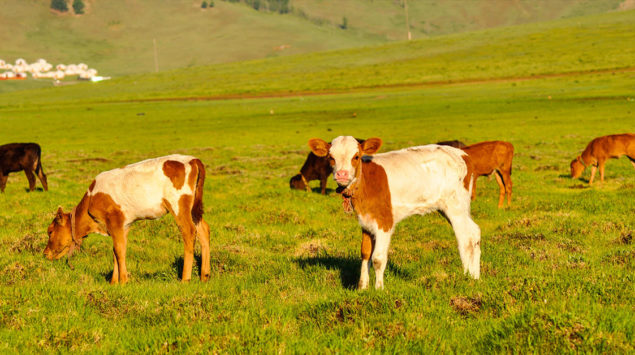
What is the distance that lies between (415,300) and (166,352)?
3.04 m

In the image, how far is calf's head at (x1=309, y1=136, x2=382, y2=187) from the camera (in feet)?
25.1

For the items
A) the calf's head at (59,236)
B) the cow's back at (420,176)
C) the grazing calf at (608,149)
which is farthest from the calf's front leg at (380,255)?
the grazing calf at (608,149)

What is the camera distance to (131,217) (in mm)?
9539

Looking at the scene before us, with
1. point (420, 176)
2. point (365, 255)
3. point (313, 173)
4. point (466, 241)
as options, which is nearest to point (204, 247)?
point (365, 255)

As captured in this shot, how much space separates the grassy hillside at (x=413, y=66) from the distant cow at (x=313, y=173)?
72930mm

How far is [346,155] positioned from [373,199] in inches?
31.4

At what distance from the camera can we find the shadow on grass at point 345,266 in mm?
9109

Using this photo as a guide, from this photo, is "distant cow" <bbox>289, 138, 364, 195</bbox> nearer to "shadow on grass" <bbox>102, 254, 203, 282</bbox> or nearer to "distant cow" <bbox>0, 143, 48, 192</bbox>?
"distant cow" <bbox>0, 143, 48, 192</bbox>

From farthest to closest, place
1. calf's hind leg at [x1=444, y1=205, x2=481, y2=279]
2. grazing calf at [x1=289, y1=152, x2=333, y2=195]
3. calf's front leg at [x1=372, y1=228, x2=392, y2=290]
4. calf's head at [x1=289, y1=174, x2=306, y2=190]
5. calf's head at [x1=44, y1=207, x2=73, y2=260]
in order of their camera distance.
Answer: calf's head at [x1=289, y1=174, x2=306, y2=190] < grazing calf at [x1=289, y1=152, x2=333, y2=195] < calf's head at [x1=44, y1=207, x2=73, y2=260] < calf's hind leg at [x1=444, y1=205, x2=481, y2=279] < calf's front leg at [x1=372, y1=228, x2=392, y2=290]

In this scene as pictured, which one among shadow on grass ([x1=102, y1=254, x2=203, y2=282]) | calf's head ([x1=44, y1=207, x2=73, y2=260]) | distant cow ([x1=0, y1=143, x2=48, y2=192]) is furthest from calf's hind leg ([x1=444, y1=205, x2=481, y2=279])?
distant cow ([x1=0, y1=143, x2=48, y2=192])

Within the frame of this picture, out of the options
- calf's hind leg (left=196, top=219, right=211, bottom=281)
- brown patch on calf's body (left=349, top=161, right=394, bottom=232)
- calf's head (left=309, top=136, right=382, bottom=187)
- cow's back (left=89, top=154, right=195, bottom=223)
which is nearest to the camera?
calf's head (left=309, top=136, right=382, bottom=187)

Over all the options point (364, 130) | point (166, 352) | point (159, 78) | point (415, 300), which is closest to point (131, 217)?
point (166, 352)

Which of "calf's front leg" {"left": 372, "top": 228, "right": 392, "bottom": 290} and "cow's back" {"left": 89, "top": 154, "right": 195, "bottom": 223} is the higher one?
"cow's back" {"left": 89, "top": 154, "right": 195, "bottom": 223}

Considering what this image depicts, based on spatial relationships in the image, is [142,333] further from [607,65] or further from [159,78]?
[159,78]
